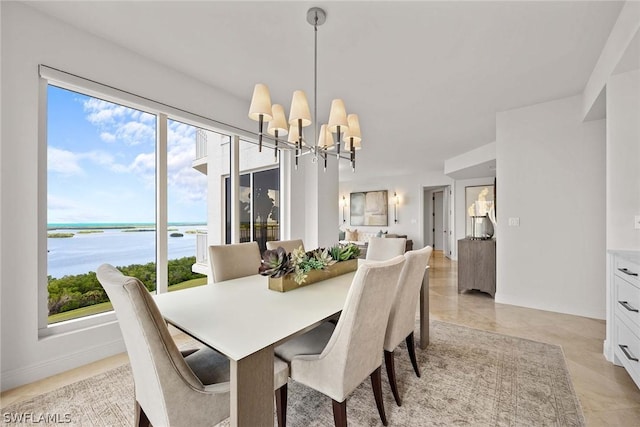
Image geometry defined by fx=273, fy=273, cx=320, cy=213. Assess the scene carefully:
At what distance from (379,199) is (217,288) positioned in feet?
23.4

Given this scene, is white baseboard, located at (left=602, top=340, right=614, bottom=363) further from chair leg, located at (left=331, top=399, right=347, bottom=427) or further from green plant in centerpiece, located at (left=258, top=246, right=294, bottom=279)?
green plant in centerpiece, located at (left=258, top=246, right=294, bottom=279)

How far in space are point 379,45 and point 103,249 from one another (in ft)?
9.44

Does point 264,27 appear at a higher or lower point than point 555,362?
higher

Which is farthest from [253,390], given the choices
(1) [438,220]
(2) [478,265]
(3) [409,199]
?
(1) [438,220]

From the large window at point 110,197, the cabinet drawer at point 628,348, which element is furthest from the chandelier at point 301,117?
the cabinet drawer at point 628,348

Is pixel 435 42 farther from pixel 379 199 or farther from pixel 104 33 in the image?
pixel 379 199

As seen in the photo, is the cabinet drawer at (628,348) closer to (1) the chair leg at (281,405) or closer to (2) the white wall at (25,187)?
(1) the chair leg at (281,405)

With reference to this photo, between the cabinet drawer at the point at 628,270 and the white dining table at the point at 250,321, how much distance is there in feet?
5.83

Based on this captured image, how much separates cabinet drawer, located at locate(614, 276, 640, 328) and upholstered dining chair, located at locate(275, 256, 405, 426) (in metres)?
1.62

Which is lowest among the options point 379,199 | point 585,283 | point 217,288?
point 585,283

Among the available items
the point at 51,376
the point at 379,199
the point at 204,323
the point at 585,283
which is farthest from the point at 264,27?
the point at 379,199

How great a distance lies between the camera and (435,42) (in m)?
2.13

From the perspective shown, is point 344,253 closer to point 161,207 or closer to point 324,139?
point 324,139

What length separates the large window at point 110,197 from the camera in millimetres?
2113
